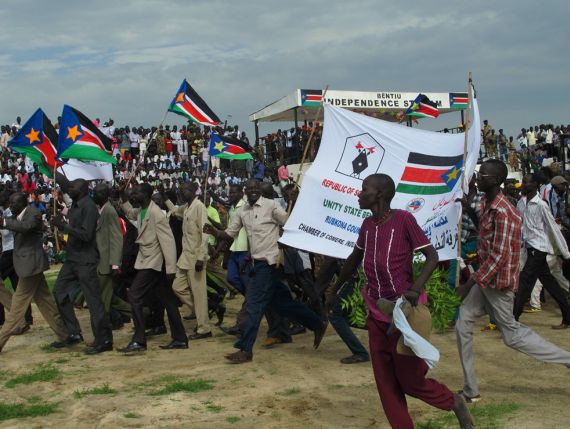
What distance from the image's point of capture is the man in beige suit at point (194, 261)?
904 centimetres

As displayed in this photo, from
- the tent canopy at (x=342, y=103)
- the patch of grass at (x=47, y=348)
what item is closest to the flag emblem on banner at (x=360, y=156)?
the patch of grass at (x=47, y=348)

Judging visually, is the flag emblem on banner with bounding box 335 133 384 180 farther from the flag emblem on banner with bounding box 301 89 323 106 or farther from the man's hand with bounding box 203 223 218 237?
the flag emblem on banner with bounding box 301 89 323 106

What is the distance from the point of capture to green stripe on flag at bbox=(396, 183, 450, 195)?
6.78 meters

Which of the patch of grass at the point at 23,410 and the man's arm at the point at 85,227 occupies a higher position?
the man's arm at the point at 85,227

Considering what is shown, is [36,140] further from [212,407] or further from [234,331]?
[212,407]

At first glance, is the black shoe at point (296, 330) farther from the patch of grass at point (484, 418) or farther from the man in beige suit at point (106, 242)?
the patch of grass at point (484, 418)

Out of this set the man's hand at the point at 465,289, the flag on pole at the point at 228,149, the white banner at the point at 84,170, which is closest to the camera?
the man's hand at the point at 465,289

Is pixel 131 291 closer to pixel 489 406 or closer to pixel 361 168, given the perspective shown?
pixel 361 168

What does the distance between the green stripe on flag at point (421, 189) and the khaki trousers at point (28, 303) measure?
450 centimetres

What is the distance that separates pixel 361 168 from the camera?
690cm

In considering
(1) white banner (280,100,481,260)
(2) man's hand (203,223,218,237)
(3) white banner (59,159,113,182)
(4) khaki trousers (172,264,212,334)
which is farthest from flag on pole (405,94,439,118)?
(1) white banner (280,100,481,260)

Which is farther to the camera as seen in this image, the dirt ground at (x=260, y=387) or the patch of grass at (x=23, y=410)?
the patch of grass at (x=23, y=410)

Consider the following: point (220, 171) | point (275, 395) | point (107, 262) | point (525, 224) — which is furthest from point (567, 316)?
point (220, 171)

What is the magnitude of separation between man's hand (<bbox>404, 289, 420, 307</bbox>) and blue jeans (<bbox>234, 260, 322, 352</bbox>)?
131 inches
